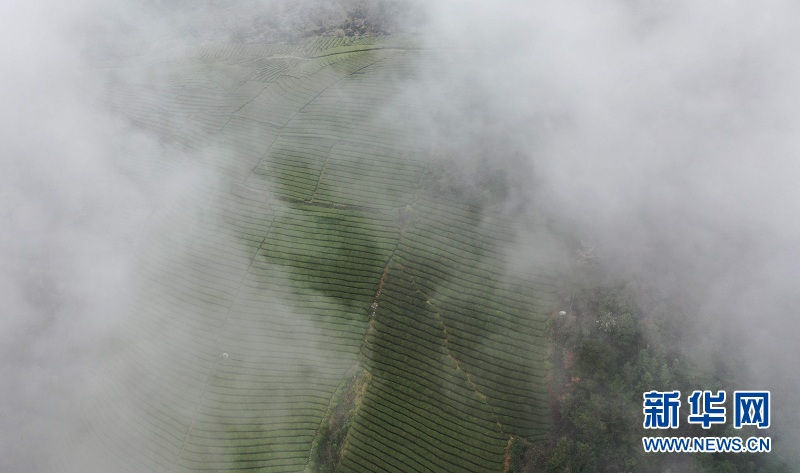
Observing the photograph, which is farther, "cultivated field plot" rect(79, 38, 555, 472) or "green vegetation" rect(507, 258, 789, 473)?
"cultivated field plot" rect(79, 38, 555, 472)

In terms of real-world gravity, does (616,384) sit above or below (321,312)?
below

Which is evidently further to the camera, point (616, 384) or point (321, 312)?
point (321, 312)

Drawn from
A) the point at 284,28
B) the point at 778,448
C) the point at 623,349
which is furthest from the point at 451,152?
the point at 284,28

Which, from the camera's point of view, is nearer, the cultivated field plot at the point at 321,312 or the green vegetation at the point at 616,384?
the green vegetation at the point at 616,384

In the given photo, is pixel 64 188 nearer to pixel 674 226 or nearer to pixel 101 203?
pixel 101 203

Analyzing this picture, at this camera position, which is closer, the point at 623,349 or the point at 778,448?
the point at 778,448

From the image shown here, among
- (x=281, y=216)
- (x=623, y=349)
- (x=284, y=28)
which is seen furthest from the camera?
(x=284, y=28)

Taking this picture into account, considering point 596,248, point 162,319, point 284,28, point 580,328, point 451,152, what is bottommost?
point 162,319

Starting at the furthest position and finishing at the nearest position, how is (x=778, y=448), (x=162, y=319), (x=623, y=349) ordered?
(x=162, y=319) → (x=623, y=349) → (x=778, y=448)
